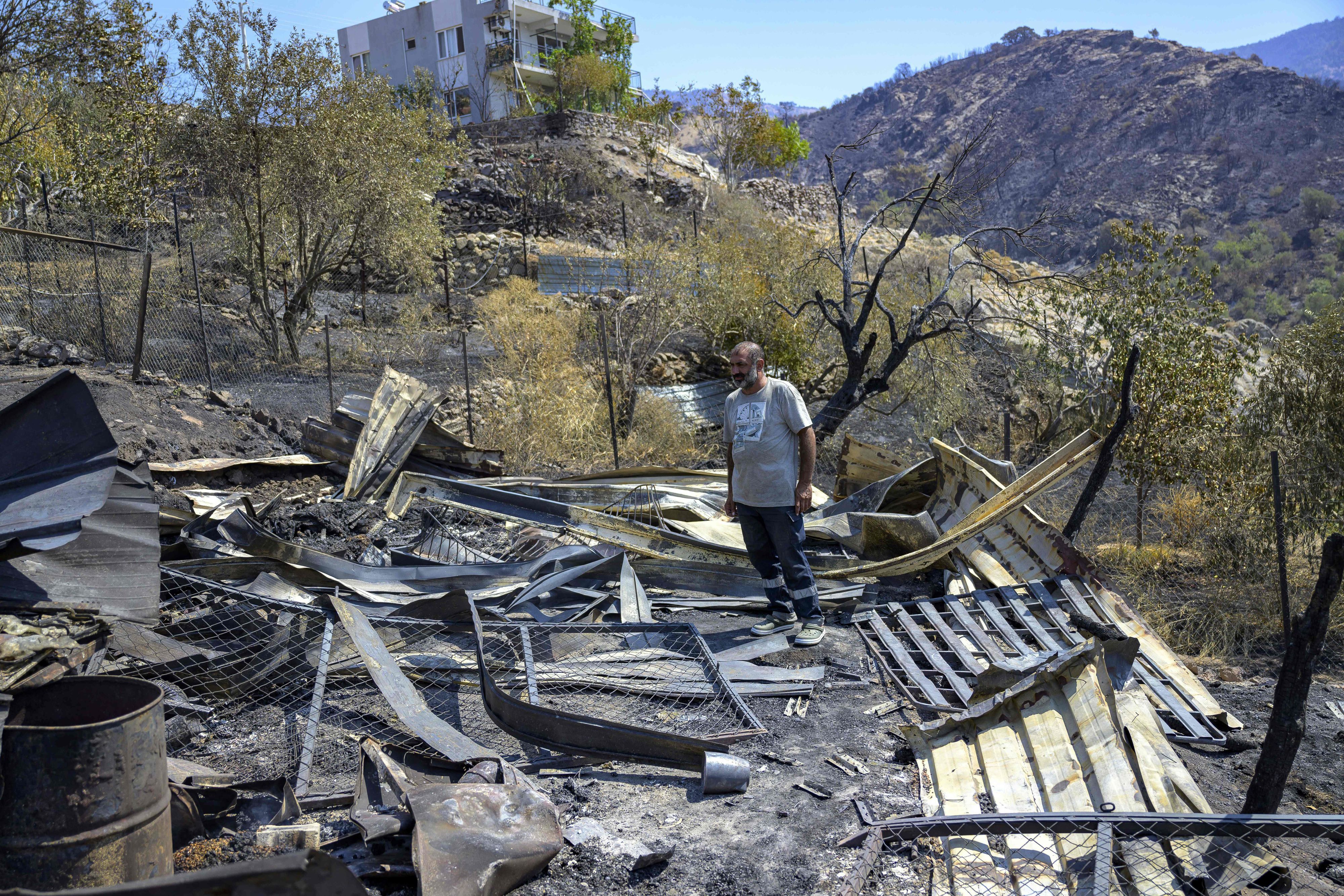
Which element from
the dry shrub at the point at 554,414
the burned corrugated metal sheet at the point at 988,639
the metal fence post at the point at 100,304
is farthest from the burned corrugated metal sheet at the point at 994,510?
the metal fence post at the point at 100,304

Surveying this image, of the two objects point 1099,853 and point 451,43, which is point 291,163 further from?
point 451,43

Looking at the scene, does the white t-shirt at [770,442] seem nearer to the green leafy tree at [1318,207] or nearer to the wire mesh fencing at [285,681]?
the wire mesh fencing at [285,681]

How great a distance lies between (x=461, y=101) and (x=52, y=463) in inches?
1587

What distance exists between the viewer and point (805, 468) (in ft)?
16.8

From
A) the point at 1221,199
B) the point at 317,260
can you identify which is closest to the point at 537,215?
the point at 317,260

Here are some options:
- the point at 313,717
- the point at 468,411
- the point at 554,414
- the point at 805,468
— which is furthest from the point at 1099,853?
the point at 554,414

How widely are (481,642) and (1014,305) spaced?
1082 cm

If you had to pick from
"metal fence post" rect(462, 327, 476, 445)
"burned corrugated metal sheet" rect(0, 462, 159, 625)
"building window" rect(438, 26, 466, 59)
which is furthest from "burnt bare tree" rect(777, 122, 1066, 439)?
"building window" rect(438, 26, 466, 59)

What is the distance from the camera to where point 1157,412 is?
952 cm

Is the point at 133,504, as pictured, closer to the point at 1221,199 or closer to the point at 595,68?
the point at 595,68

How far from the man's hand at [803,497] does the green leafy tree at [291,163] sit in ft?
39.5

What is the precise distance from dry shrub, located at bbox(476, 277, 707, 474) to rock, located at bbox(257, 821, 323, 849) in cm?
795

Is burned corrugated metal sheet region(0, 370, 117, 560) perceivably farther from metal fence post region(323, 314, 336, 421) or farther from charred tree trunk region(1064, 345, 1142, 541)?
charred tree trunk region(1064, 345, 1142, 541)

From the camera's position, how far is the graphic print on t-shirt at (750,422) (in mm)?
5152
